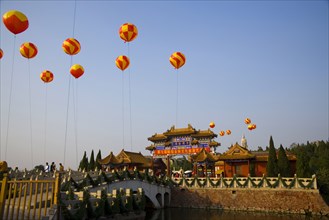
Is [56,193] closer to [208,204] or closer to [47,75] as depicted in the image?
[47,75]

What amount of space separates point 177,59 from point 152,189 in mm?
12561

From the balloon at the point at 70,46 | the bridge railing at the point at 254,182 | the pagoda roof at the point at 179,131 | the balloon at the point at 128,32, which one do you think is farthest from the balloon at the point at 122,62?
the pagoda roof at the point at 179,131

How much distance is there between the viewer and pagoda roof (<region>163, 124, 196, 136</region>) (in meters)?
37.3

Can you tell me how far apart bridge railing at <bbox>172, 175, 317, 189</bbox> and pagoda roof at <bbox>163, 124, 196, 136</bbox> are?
880 cm

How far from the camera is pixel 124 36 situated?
18.2 metres

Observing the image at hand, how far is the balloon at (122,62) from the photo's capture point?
1964 cm

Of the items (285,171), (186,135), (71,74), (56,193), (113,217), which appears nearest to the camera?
(56,193)

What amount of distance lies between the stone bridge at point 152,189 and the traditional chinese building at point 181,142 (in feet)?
28.5

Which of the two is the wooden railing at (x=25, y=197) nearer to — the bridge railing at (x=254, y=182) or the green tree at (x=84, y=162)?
the bridge railing at (x=254, y=182)

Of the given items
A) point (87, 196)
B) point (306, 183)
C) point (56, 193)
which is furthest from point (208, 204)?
point (56, 193)

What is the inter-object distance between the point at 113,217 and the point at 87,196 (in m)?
2.82

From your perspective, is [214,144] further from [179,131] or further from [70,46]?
[70,46]

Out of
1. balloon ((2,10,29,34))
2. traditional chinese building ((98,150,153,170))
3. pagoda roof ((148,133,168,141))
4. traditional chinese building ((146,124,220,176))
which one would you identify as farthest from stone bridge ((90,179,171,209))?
balloon ((2,10,29,34))

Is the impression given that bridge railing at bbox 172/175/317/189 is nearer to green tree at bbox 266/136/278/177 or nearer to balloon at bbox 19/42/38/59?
green tree at bbox 266/136/278/177
